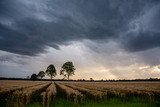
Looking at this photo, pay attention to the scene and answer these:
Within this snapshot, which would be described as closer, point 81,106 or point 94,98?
point 81,106

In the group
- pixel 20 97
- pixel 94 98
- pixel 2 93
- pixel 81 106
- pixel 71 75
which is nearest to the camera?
pixel 81 106

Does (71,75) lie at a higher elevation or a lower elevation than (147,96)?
higher

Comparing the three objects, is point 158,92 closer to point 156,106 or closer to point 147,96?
point 147,96

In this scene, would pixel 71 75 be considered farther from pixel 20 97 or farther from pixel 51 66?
pixel 20 97

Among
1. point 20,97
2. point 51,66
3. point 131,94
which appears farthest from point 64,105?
point 51,66

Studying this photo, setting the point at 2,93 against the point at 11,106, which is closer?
the point at 11,106

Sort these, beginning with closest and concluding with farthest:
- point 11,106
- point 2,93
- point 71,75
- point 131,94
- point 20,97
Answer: point 11,106 → point 20,97 → point 2,93 → point 131,94 → point 71,75

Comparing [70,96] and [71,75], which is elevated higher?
[71,75]

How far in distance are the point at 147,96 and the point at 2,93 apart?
49.2 ft

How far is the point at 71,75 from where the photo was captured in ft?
492

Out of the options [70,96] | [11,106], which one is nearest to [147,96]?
[70,96]

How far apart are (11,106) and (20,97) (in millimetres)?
3191

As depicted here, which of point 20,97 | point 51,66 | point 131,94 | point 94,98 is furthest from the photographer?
point 51,66

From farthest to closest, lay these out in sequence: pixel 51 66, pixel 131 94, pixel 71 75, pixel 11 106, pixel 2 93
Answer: pixel 51 66
pixel 71 75
pixel 131 94
pixel 2 93
pixel 11 106
